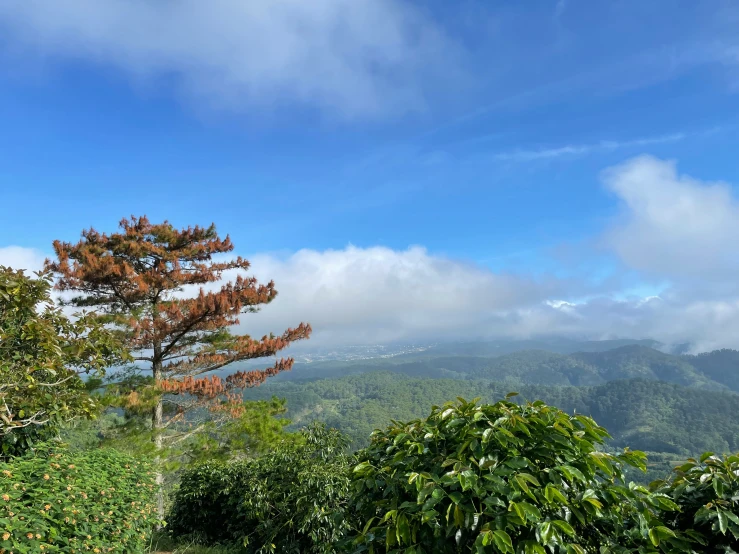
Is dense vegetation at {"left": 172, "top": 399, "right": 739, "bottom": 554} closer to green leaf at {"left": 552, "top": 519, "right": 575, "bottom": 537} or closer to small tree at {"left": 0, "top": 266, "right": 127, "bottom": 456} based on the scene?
green leaf at {"left": 552, "top": 519, "right": 575, "bottom": 537}

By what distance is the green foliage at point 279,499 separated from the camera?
20.4ft

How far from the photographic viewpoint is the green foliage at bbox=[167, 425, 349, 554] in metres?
6.23

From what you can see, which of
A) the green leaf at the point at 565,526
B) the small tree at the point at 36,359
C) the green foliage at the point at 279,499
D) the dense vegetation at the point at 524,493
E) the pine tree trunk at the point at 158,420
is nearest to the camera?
the green leaf at the point at 565,526

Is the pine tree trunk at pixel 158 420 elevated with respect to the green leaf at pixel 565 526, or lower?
lower

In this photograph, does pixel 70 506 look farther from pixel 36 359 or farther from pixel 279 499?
pixel 279 499

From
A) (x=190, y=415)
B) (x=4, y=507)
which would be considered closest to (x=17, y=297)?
(x=4, y=507)

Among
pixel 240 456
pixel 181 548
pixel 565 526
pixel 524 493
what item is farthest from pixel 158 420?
pixel 565 526

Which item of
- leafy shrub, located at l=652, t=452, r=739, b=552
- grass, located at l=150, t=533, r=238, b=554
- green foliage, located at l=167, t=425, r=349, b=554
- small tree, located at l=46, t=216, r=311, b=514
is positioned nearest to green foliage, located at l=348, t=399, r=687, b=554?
leafy shrub, located at l=652, t=452, r=739, b=552

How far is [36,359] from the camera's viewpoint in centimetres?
551

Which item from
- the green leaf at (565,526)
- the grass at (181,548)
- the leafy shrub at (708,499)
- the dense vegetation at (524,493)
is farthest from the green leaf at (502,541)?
the grass at (181,548)

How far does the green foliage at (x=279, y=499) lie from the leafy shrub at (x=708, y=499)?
3566mm

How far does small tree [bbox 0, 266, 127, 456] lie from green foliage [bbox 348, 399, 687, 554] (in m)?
4.66

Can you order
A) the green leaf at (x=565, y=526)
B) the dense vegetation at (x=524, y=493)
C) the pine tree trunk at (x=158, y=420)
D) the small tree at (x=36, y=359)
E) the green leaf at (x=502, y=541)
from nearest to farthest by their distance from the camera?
the green leaf at (x=502, y=541)
the green leaf at (x=565, y=526)
the dense vegetation at (x=524, y=493)
the small tree at (x=36, y=359)
the pine tree trunk at (x=158, y=420)

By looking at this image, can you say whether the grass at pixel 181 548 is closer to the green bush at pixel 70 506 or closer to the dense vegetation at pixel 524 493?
the green bush at pixel 70 506
